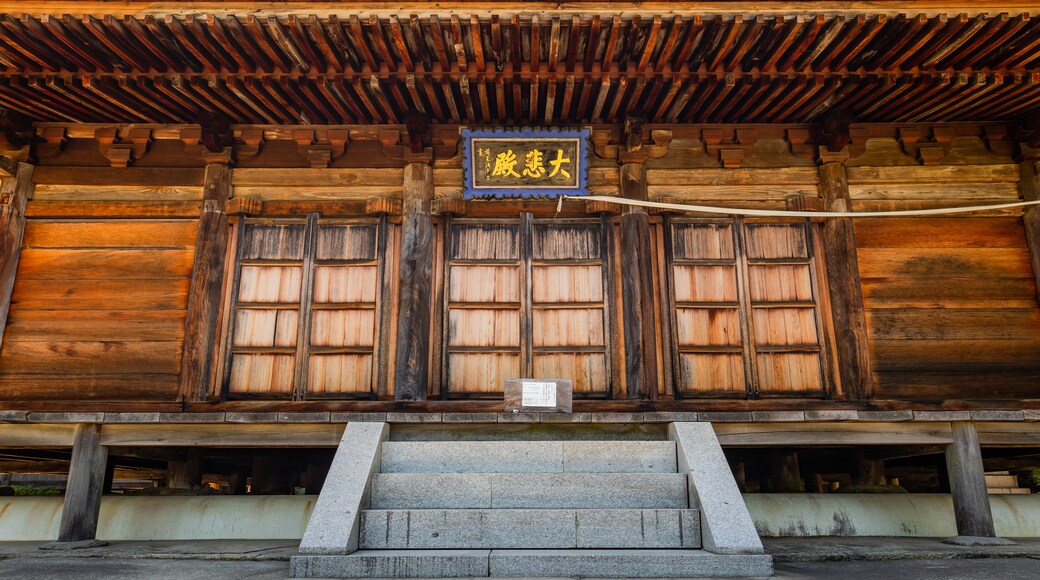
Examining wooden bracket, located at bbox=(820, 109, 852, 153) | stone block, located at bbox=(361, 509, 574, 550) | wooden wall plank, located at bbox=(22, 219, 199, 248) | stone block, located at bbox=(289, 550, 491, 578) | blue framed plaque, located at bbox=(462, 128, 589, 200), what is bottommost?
stone block, located at bbox=(289, 550, 491, 578)

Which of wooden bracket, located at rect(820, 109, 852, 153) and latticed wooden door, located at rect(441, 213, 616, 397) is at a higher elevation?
wooden bracket, located at rect(820, 109, 852, 153)

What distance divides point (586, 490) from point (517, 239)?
3.59 m

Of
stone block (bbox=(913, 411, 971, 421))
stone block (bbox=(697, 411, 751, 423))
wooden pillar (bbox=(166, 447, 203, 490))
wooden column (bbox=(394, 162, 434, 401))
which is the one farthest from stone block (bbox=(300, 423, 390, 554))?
stone block (bbox=(913, 411, 971, 421))

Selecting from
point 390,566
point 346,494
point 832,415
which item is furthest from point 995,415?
point 346,494

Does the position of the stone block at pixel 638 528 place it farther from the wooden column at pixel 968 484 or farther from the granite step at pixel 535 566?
the wooden column at pixel 968 484

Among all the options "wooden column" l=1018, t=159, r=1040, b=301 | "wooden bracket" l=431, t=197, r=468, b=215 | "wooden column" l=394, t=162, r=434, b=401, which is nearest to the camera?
"wooden column" l=394, t=162, r=434, b=401

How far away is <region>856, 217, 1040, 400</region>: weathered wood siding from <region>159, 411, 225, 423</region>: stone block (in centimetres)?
653

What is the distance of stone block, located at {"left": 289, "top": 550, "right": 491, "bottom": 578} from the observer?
343 cm

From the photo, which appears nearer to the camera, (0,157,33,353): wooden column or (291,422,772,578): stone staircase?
(291,422,772,578): stone staircase

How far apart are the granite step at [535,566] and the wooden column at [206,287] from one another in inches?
153

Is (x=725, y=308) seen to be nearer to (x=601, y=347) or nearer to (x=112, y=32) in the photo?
(x=601, y=347)

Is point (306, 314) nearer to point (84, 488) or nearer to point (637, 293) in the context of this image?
point (84, 488)

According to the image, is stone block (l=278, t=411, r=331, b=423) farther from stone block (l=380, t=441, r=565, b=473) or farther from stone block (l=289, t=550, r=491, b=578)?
stone block (l=289, t=550, r=491, b=578)

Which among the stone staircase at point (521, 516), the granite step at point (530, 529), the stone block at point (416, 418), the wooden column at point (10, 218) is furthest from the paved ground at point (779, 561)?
the wooden column at point (10, 218)
